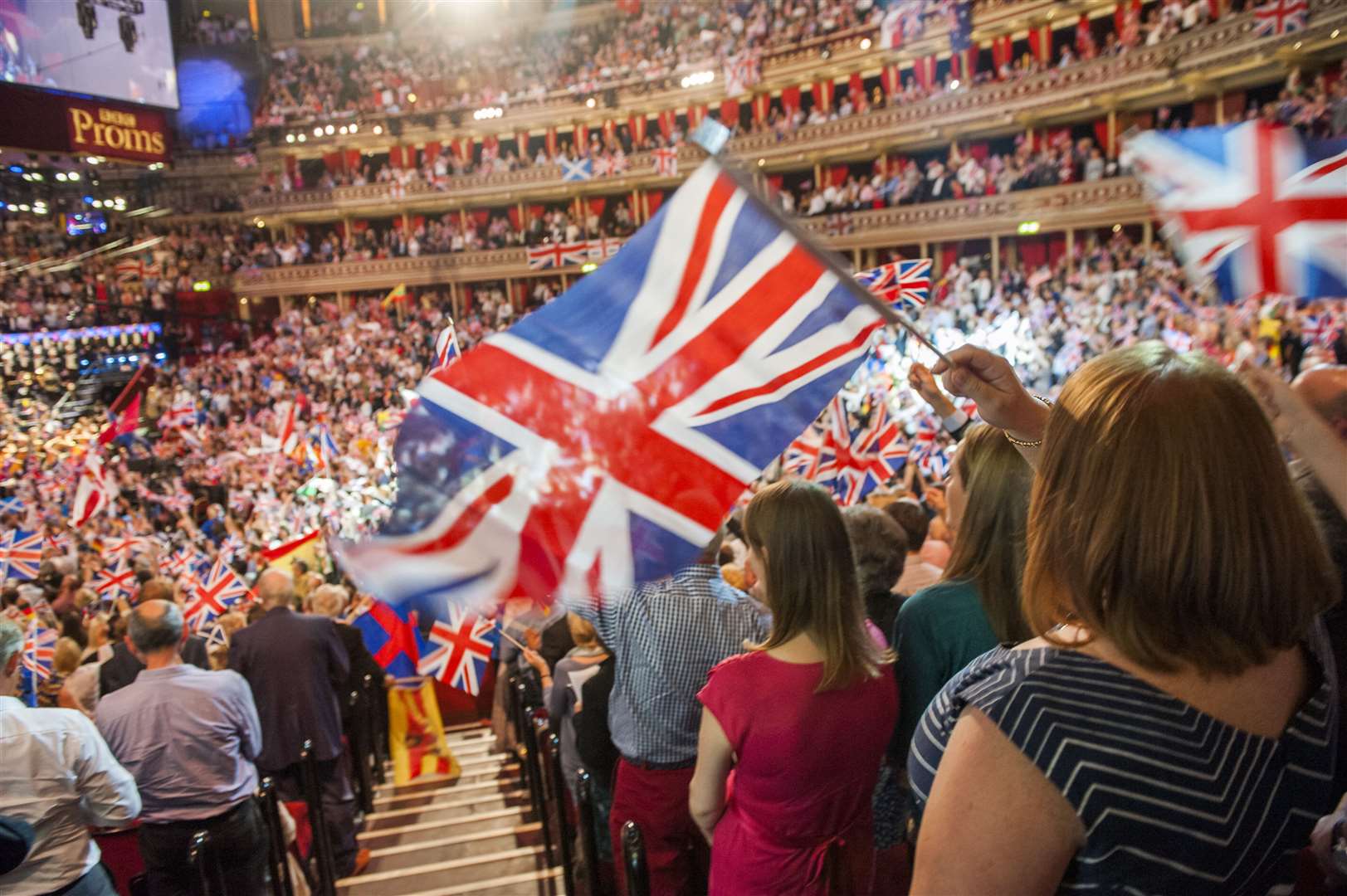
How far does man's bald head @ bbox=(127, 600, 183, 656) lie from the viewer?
142 inches

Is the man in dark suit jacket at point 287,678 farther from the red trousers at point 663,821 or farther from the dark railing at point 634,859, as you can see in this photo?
the dark railing at point 634,859

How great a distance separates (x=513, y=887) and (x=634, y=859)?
2527 millimetres

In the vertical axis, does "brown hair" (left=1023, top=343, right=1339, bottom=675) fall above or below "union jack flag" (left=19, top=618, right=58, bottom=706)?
above

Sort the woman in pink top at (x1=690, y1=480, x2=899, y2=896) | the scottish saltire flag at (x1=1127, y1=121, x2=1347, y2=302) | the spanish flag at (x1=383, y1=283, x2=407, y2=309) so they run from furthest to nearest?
1. the spanish flag at (x1=383, y1=283, x2=407, y2=309)
2. the scottish saltire flag at (x1=1127, y1=121, x2=1347, y2=302)
3. the woman in pink top at (x1=690, y1=480, x2=899, y2=896)

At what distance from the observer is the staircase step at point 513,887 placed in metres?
4.64

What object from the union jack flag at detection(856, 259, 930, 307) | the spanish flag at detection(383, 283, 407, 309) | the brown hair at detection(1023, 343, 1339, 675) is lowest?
the brown hair at detection(1023, 343, 1339, 675)

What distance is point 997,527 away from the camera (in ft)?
7.68

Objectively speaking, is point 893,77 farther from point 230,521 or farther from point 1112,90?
point 230,521

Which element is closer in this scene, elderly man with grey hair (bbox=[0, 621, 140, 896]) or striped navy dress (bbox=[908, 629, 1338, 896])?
Result: striped navy dress (bbox=[908, 629, 1338, 896])

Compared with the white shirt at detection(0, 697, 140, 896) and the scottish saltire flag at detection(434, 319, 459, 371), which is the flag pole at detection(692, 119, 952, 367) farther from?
the scottish saltire flag at detection(434, 319, 459, 371)

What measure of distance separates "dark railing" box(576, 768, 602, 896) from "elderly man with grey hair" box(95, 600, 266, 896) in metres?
1.49

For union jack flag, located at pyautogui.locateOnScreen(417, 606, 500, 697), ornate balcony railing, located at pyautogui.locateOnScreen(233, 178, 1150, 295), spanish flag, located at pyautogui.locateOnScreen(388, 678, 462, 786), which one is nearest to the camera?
union jack flag, located at pyautogui.locateOnScreen(417, 606, 500, 697)

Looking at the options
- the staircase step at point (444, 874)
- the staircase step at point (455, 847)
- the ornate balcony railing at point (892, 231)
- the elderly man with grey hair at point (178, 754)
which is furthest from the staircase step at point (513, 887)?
the ornate balcony railing at point (892, 231)

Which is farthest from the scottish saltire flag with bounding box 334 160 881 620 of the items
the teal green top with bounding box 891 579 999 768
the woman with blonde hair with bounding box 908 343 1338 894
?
the woman with blonde hair with bounding box 908 343 1338 894
